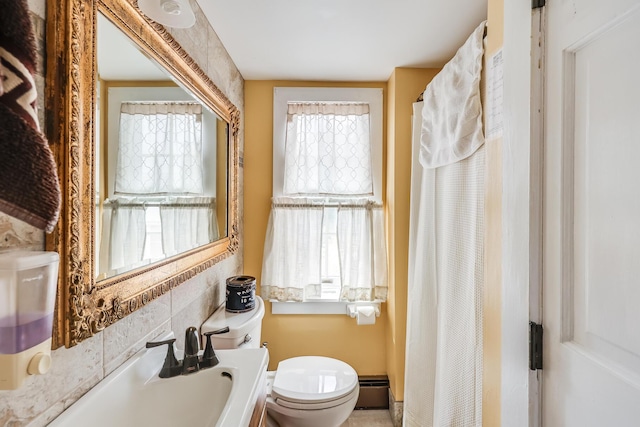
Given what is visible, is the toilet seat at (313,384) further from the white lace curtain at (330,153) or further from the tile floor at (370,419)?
the white lace curtain at (330,153)

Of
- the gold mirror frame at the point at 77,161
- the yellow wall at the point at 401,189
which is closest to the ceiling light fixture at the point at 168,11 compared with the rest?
the gold mirror frame at the point at 77,161

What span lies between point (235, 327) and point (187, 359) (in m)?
0.44

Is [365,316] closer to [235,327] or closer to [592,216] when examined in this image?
[235,327]

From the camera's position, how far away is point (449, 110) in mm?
1408

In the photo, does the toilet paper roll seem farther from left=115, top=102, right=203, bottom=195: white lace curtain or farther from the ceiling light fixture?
the ceiling light fixture

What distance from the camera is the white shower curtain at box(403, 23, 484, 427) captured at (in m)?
1.22

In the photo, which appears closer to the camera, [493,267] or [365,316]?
[493,267]

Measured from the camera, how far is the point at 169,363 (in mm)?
964

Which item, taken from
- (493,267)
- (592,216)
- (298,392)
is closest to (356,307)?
(298,392)

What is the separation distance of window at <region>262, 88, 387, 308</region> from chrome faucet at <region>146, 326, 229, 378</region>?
3.79ft

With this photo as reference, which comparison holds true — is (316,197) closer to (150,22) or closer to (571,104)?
(150,22)

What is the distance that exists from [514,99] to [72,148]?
1.11m

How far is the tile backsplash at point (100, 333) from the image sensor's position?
567 millimetres

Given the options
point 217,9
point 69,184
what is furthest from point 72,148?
point 217,9
